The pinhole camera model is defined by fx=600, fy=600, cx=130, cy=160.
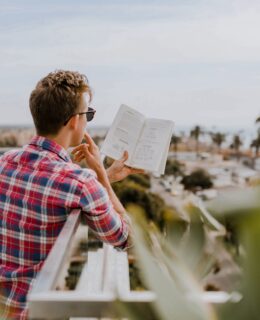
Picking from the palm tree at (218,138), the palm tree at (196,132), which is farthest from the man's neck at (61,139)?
the palm tree at (218,138)

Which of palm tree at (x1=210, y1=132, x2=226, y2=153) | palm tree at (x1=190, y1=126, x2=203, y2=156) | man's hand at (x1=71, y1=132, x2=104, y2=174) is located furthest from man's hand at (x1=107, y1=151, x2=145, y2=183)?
palm tree at (x1=210, y1=132, x2=226, y2=153)

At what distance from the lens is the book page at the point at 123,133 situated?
7.84 ft

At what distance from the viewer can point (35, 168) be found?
5.29ft

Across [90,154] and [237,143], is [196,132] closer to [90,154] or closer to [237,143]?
[237,143]

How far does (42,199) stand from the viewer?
1566 mm

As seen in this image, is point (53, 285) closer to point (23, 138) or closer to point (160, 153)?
point (160, 153)

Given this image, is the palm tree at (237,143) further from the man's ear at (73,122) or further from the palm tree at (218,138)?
Answer: the man's ear at (73,122)

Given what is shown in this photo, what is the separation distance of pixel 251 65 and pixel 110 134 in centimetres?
9886

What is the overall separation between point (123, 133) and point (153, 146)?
181 mm

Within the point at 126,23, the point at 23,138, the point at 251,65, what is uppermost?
the point at 126,23

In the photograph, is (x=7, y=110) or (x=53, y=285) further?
(x=7, y=110)

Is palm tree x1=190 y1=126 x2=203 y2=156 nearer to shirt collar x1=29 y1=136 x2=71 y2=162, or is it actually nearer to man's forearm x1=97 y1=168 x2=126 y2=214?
man's forearm x1=97 y1=168 x2=126 y2=214

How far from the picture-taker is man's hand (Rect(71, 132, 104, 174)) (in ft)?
6.54

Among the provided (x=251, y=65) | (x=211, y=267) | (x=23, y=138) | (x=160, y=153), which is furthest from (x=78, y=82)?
(x=251, y=65)
